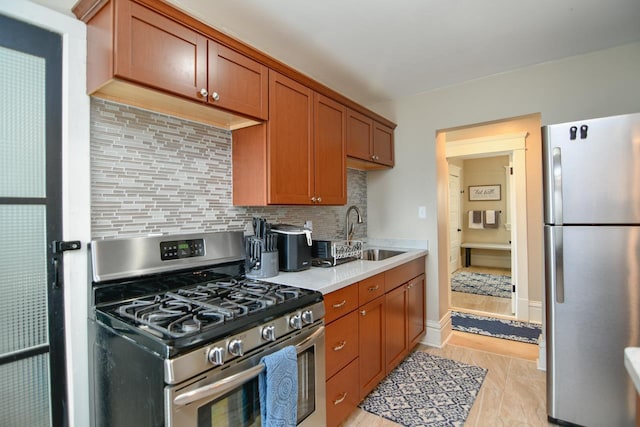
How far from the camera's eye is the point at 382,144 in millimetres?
2924

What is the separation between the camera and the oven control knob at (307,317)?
1.36m

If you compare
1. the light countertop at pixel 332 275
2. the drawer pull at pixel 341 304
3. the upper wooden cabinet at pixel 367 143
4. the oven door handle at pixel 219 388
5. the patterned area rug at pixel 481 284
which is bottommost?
the patterned area rug at pixel 481 284

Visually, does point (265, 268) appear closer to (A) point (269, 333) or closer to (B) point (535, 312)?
(A) point (269, 333)

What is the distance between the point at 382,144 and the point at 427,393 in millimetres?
2062

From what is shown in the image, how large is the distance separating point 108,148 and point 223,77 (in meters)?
0.63

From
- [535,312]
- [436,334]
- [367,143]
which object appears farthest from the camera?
[535,312]

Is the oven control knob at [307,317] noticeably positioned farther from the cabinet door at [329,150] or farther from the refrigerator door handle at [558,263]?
the refrigerator door handle at [558,263]

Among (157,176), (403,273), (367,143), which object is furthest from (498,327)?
(157,176)

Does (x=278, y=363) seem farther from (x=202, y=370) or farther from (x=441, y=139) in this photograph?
(x=441, y=139)

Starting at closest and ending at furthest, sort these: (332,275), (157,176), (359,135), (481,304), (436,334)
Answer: (157,176)
(332,275)
(359,135)
(436,334)
(481,304)

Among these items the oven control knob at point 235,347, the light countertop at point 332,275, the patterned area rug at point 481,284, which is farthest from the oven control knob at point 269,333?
the patterned area rug at point 481,284

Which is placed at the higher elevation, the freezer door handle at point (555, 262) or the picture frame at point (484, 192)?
the picture frame at point (484, 192)

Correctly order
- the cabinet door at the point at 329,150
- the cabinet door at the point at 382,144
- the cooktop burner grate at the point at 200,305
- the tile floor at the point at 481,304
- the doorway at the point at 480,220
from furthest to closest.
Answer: the doorway at the point at 480,220 → the tile floor at the point at 481,304 → the cabinet door at the point at 382,144 → the cabinet door at the point at 329,150 → the cooktop burner grate at the point at 200,305

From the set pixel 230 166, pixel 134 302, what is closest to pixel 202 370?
pixel 134 302
